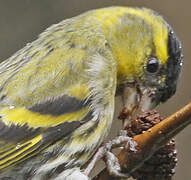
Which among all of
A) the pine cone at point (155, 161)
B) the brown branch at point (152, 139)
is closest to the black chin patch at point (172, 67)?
the pine cone at point (155, 161)

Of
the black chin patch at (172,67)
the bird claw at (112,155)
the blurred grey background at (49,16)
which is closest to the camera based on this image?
the bird claw at (112,155)

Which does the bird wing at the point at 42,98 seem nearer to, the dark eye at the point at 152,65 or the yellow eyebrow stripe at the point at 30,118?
the yellow eyebrow stripe at the point at 30,118

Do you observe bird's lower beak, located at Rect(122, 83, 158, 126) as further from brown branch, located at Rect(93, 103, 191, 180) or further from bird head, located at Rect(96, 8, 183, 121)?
brown branch, located at Rect(93, 103, 191, 180)

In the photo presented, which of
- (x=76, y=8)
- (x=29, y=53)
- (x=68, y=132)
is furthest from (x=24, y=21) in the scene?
(x=68, y=132)

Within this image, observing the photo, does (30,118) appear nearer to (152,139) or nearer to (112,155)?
(112,155)

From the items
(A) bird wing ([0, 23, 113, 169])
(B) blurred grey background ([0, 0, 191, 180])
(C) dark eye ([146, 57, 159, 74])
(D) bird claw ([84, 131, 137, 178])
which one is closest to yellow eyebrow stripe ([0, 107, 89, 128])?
(A) bird wing ([0, 23, 113, 169])
